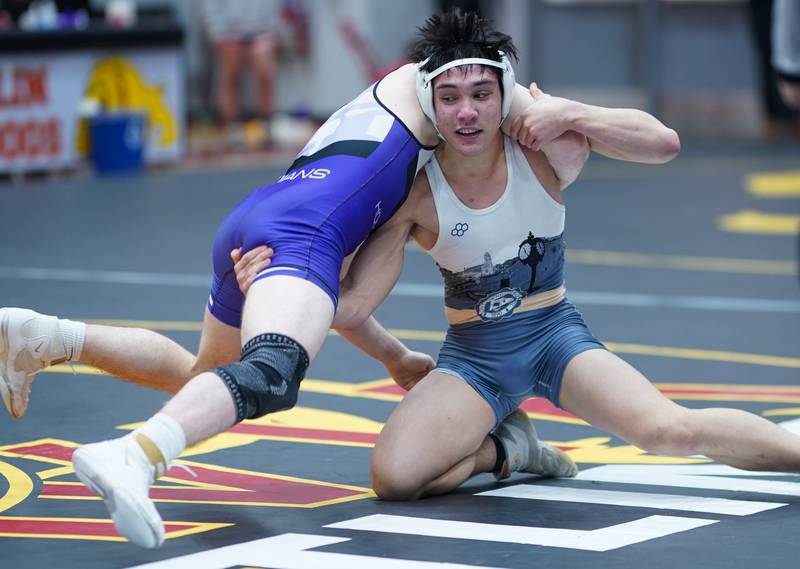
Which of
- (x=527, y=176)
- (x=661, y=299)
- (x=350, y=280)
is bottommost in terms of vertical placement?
(x=661, y=299)

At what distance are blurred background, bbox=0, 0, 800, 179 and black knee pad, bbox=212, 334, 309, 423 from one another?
393 inches

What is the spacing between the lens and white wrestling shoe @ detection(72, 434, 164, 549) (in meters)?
3.25

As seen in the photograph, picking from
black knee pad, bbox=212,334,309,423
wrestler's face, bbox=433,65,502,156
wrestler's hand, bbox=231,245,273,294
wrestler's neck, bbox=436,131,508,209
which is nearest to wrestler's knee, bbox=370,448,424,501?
black knee pad, bbox=212,334,309,423

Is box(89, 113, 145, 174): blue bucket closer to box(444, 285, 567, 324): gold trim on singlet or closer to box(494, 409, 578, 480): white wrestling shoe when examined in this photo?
box(444, 285, 567, 324): gold trim on singlet

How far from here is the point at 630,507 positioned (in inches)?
160

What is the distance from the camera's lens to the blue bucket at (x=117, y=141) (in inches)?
521

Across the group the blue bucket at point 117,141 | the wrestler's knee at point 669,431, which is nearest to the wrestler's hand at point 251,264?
the wrestler's knee at point 669,431

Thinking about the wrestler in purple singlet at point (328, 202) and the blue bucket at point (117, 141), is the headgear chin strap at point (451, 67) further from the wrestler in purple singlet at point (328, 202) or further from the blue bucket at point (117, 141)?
the blue bucket at point (117, 141)

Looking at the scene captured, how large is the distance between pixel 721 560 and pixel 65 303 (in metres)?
4.76

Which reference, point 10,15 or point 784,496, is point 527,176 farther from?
point 10,15

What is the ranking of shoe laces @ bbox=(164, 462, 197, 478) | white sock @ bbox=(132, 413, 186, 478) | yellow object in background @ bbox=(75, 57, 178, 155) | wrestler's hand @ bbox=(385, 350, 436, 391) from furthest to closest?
yellow object in background @ bbox=(75, 57, 178, 155) → wrestler's hand @ bbox=(385, 350, 436, 391) → shoe laces @ bbox=(164, 462, 197, 478) → white sock @ bbox=(132, 413, 186, 478)

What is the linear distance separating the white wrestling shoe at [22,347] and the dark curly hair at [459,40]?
4.22 feet

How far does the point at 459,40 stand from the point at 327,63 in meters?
13.9

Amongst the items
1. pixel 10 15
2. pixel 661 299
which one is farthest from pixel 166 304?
pixel 10 15
